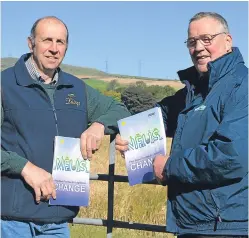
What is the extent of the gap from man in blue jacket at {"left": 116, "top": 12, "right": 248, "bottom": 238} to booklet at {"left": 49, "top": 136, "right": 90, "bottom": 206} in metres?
0.62

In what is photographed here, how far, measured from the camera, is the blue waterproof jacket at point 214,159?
11.2ft

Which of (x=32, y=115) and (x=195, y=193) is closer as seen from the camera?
(x=195, y=193)

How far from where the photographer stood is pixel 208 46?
3.81 meters

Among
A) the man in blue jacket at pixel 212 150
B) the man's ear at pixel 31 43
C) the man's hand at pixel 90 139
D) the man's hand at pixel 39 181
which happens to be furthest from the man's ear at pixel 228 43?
the man's hand at pixel 39 181

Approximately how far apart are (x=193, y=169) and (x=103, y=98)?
118 cm

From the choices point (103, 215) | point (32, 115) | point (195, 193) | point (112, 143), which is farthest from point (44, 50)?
point (103, 215)

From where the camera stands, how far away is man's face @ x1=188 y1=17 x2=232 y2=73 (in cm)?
381

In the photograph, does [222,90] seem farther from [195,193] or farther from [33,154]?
[33,154]

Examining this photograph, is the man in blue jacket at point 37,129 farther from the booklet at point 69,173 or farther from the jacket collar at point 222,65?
the jacket collar at point 222,65

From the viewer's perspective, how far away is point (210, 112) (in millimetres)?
3570

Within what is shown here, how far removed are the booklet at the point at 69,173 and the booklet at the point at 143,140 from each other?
1.10 ft

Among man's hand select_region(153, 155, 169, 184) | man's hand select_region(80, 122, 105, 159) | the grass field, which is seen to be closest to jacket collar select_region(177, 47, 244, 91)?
man's hand select_region(153, 155, 169, 184)

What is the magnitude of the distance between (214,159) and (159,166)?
54 centimetres

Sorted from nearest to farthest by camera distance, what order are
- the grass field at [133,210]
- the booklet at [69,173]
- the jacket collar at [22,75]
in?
the jacket collar at [22,75] → the booklet at [69,173] → the grass field at [133,210]
